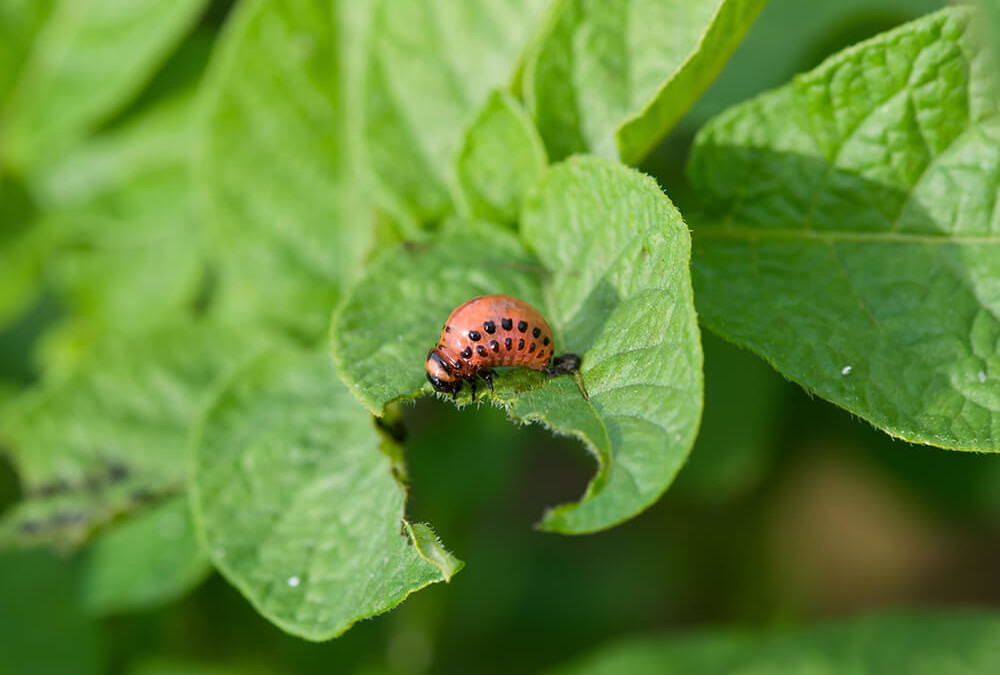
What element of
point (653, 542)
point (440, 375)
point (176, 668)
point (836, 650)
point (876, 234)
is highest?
point (876, 234)

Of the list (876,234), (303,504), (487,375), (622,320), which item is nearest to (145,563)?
(303,504)

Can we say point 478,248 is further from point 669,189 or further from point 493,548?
point 493,548

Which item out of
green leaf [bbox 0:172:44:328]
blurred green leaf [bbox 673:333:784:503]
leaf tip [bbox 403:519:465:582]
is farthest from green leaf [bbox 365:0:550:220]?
green leaf [bbox 0:172:44:328]

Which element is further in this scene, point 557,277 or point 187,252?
point 187,252

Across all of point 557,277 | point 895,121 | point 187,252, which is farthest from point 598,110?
point 187,252

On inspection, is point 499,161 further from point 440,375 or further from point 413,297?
point 440,375

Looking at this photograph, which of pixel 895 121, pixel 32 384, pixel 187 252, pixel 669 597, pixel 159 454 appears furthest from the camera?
pixel 669 597
